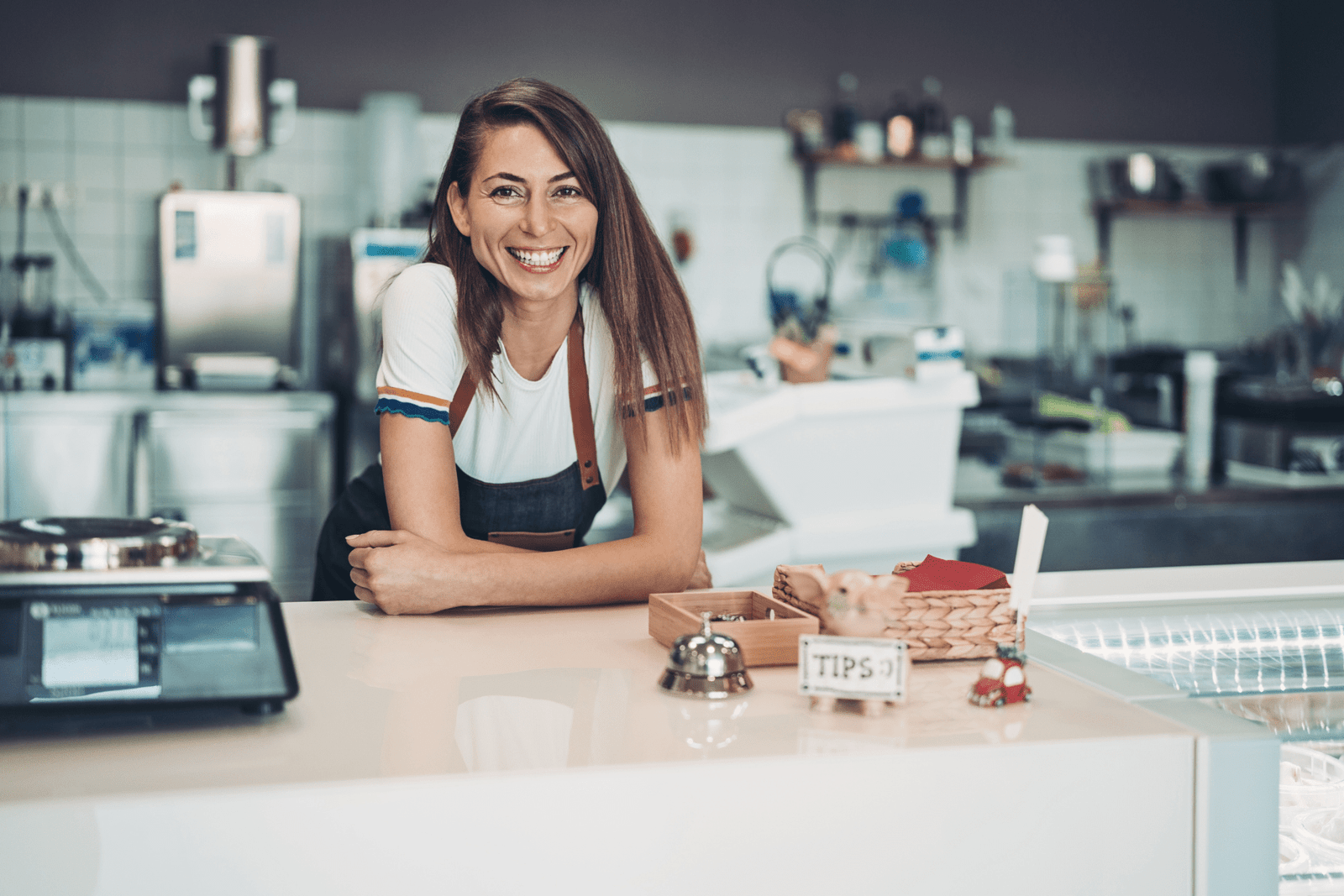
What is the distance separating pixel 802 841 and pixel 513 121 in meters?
0.96

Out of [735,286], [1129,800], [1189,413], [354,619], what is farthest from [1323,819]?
[735,286]

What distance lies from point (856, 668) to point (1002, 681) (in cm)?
11

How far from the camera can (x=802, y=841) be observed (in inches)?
28.5

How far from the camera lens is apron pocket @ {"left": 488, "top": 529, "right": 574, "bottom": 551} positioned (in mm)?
1500

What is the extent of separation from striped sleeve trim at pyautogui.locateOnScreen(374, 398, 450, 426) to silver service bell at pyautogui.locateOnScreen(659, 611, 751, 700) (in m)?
0.62

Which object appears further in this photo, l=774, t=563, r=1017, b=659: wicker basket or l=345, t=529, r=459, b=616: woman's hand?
l=345, t=529, r=459, b=616: woman's hand

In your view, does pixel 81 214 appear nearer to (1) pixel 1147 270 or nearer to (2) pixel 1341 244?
(1) pixel 1147 270

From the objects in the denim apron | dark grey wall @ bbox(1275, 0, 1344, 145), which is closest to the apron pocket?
the denim apron

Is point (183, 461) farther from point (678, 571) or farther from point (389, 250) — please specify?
point (678, 571)

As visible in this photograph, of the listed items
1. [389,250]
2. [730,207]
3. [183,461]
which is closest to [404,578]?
[183,461]

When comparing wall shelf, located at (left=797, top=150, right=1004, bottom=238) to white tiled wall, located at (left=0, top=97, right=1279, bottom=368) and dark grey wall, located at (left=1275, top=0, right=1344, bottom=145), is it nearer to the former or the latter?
white tiled wall, located at (left=0, top=97, right=1279, bottom=368)

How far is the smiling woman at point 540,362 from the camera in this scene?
139 centimetres

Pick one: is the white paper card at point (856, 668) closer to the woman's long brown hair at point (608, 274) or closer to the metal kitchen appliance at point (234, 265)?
the woman's long brown hair at point (608, 274)

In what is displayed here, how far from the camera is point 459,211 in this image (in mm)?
1516
